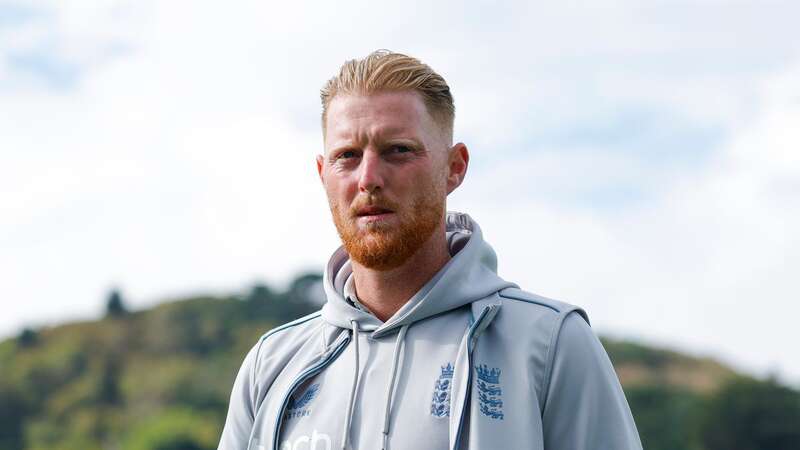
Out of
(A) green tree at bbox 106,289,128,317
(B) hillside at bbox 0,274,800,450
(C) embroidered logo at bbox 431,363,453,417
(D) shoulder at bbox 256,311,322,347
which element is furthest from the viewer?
(A) green tree at bbox 106,289,128,317

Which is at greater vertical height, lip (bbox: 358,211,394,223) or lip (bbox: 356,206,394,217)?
lip (bbox: 356,206,394,217)

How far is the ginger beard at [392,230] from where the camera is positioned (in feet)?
13.7

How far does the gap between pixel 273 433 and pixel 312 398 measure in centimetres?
19

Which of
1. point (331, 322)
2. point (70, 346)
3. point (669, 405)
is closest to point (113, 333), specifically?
point (70, 346)

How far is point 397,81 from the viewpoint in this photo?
4.27 meters

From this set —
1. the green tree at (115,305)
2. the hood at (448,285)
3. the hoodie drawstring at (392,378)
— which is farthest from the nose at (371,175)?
the green tree at (115,305)

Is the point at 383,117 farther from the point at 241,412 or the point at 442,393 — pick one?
the point at 241,412

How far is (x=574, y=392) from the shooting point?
3922mm

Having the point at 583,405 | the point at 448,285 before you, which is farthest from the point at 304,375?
the point at 583,405

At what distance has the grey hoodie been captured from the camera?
12.9 ft

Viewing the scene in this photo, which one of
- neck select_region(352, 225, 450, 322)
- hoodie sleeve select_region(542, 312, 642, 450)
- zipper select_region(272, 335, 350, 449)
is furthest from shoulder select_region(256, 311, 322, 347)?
hoodie sleeve select_region(542, 312, 642, 450)

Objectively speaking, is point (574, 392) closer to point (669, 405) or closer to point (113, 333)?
point (669, 405)

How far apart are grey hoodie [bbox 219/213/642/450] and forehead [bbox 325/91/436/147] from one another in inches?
19.7

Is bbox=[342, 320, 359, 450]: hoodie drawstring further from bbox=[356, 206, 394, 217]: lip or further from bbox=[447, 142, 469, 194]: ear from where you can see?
bbox=[447, 142, 469, 194]: ear
